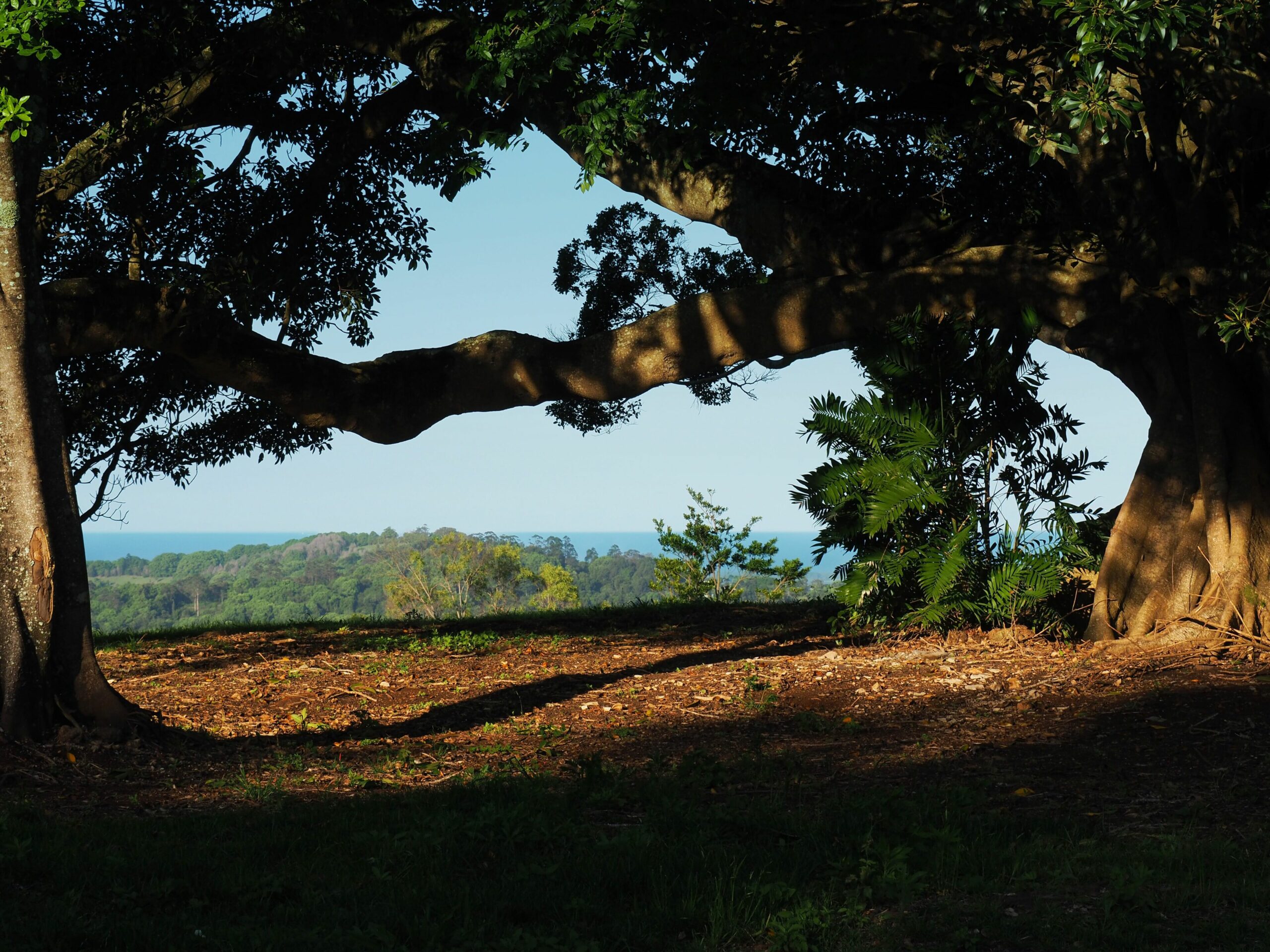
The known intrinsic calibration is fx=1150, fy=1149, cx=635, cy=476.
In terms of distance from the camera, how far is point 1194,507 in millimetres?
10070

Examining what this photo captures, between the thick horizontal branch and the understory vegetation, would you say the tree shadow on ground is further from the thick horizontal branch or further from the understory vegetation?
the thick horizontal branch

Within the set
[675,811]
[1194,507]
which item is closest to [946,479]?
[1194,507]

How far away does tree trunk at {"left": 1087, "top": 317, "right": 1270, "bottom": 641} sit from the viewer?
32.0 ft

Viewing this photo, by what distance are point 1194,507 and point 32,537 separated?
30.0ft

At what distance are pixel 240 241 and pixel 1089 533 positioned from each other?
29.5 ft

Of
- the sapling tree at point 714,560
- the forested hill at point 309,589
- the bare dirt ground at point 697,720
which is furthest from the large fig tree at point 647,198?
the forested hill at point 309,589

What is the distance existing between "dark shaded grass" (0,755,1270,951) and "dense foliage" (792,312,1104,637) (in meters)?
4.83

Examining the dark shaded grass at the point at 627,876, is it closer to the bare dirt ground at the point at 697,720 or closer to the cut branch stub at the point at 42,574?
the bare dirt ground at the point at 697,720

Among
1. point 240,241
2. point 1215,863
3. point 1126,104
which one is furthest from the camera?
point 240,241

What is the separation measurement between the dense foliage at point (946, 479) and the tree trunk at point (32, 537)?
258 inches

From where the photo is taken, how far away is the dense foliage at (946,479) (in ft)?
34.8

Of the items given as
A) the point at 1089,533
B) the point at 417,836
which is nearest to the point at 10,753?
the point at 417,836

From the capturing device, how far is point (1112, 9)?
5.90 metres

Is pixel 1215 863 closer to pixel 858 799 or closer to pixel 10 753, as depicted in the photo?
pixel 858 799
